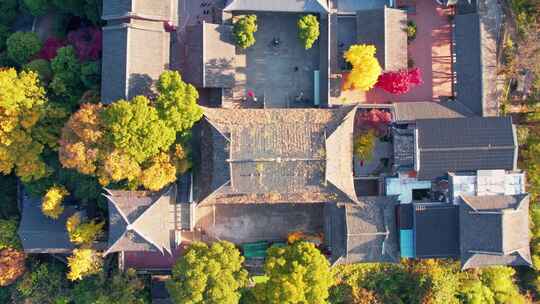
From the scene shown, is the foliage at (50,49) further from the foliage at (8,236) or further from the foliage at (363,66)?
the foliage at (363,66)

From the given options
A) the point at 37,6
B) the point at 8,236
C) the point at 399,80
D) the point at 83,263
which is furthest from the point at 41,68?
the point at 399,80

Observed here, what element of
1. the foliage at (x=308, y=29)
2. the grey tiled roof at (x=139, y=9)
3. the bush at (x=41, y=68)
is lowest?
the bush at (x=41, y=68)

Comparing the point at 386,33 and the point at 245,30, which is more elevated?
the point at 245,30

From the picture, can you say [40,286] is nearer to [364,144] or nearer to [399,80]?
[364,144]

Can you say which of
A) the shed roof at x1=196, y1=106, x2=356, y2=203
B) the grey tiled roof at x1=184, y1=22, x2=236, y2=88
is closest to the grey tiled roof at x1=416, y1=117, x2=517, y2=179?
the shed roof at x1=196, y1=106, x2=356, y2=203

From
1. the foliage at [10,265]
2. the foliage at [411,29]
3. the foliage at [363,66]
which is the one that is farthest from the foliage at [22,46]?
the foliage at [411,29]
